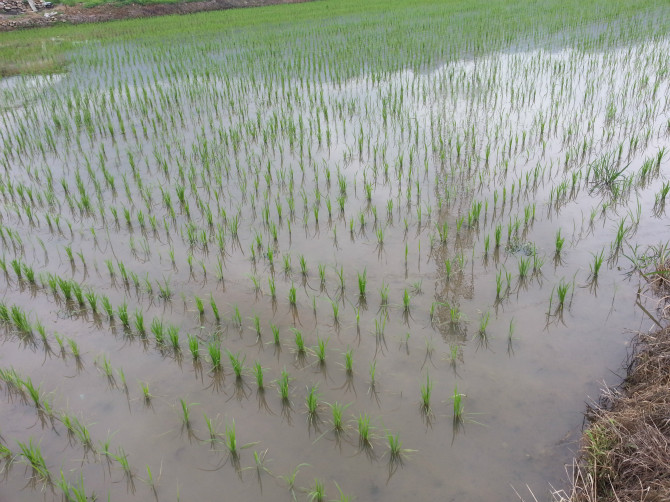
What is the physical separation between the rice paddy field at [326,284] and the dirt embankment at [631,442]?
129 millimetres

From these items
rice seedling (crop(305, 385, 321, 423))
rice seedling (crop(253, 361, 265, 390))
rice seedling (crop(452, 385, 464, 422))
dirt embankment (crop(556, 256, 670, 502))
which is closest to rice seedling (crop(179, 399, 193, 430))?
rice seedling (crop(253, 361, 265, 390))

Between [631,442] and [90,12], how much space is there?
21.1 meters

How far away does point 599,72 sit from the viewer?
6.79m

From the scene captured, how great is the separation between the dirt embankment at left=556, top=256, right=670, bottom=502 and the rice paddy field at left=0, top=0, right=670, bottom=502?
0.13 m

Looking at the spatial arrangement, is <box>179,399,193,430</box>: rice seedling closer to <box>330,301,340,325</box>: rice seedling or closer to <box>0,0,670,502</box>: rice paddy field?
<box>0,0,670,502</box>: rice paddy field

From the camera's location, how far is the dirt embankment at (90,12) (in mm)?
16328

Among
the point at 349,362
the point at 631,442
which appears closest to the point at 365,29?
the point at 349,362

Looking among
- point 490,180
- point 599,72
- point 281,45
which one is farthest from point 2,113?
point 599,72

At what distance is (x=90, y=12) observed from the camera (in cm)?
1741

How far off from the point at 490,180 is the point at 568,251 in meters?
1.18

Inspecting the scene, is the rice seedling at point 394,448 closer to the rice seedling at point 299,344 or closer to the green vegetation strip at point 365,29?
the rice seedling at point 299,344

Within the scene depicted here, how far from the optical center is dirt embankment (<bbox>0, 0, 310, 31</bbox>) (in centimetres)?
1633

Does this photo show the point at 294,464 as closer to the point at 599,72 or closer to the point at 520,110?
the point at 520,110

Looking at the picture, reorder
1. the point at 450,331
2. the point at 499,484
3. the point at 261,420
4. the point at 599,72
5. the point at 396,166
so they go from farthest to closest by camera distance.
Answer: the point at 599,72 → the point at 396,166 → the point at 450,331 → the point at 261,420 → the point at 499,484
